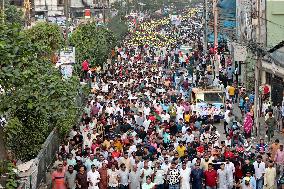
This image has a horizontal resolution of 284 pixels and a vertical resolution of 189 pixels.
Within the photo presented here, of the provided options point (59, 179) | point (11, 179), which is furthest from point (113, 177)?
point (11, 179)

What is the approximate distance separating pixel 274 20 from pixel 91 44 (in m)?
12.5

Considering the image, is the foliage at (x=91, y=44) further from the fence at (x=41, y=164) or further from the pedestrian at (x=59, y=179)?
the pedestrian at (x=59, y=179)

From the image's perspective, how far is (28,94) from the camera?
714 inches

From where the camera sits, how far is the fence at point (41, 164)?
60.2ft

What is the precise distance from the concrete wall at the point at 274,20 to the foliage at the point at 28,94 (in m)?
15.3

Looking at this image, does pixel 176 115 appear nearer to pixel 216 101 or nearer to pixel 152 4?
pixel 216 101

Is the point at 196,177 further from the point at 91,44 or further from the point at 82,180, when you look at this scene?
the point at 91,44

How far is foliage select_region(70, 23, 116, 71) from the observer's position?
141 feet

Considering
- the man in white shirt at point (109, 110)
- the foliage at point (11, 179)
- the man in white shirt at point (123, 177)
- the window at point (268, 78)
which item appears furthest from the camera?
the window at point (268, 78)

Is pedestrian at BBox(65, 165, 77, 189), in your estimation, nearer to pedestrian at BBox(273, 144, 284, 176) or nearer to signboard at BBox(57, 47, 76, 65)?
pedestrian at BBox(273, 144, 284, 176)

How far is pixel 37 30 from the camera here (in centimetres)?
3550

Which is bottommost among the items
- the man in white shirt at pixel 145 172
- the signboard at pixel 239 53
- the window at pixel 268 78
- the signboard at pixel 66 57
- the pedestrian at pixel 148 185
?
the pedestrian at pixel 148 185

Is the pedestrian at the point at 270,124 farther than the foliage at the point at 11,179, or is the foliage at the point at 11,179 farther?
the pedestrian at the point at 270,124

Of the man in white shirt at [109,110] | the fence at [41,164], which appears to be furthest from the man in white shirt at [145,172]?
the man in white shirt at [109,110]
